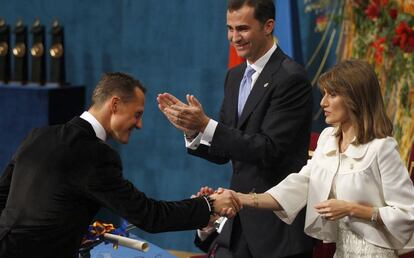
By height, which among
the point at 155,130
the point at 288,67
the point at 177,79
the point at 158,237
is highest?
the point at 288,67

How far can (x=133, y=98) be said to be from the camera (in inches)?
125

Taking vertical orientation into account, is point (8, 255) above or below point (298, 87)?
below

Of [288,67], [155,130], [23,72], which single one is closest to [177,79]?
[155,130]

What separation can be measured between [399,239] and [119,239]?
1.06 m

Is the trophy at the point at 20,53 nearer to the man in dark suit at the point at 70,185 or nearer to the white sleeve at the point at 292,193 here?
the man in dark suit at the point at 70,185

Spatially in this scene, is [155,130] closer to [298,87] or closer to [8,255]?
[298,87]

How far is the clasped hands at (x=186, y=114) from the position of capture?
3.36m

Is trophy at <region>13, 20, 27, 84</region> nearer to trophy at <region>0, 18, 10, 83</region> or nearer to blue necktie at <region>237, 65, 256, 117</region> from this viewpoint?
trophy at <region>0, 18, 10, 83</region>

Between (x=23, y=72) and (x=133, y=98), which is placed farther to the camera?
(x=23, y=72)

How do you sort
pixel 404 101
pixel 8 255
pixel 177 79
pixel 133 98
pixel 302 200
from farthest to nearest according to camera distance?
pixel 177 79 → pixel 404 101 → pixel 302 200 → pixel 133 98 → pixel 8 255

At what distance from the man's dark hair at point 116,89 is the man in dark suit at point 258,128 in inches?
9.9

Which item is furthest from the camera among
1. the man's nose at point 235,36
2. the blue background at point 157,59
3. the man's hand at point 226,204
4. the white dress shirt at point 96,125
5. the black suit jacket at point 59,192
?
the blue background at point 157,59

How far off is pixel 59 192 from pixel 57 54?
389 cm

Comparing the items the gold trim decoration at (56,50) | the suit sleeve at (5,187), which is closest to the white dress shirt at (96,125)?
the suit sleeve at (5,187)
